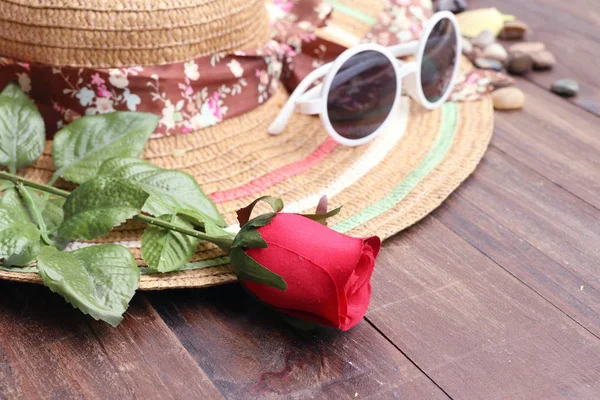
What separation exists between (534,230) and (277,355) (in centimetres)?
30

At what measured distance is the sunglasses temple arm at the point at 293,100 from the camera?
796 millimetres

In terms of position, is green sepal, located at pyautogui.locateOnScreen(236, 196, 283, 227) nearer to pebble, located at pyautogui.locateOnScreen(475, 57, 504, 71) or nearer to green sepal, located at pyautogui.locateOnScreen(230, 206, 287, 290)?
green sepal, located at pyautogui.locateOnScreen(230, 206, 287, 290)

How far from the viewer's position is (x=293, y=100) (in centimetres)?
80

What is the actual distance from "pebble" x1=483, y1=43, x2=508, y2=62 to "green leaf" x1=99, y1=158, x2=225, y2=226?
0.56m

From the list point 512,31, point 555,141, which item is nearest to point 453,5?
point 512,31

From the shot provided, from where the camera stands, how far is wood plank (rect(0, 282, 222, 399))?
0.54m

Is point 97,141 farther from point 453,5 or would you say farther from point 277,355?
point 453,5

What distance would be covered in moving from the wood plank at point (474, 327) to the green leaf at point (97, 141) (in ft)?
0.78

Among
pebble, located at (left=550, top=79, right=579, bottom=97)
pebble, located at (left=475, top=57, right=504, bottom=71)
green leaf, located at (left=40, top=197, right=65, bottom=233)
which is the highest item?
green leaf, located at (left=40, top=197, right=65, bottom=233)

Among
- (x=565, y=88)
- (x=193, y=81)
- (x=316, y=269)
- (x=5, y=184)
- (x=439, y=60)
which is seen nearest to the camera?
(x=316, y=269)

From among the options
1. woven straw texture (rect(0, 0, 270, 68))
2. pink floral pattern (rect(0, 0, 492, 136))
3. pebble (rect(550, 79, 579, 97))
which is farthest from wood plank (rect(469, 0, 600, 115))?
woven straw texture (rect(0, 0, 270, 68))

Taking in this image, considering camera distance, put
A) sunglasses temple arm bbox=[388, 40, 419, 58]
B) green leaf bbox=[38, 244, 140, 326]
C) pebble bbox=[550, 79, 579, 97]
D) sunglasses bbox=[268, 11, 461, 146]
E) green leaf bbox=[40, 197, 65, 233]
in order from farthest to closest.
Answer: pebble bbox=[550, 79, 579, 97] < sunglasses temple arm bbox=[388, 40, 419, 58] < sunglasses bbox=[268, 11, 461, 146] < green leaf bbox=[40, 197, 65, 233] < green leaf bbox=[38, 244, 140, 326]

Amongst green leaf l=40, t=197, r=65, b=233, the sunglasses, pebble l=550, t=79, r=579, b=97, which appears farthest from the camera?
pebble l=550, t=79, r=579, b=97

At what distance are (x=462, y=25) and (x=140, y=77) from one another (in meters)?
0.57
